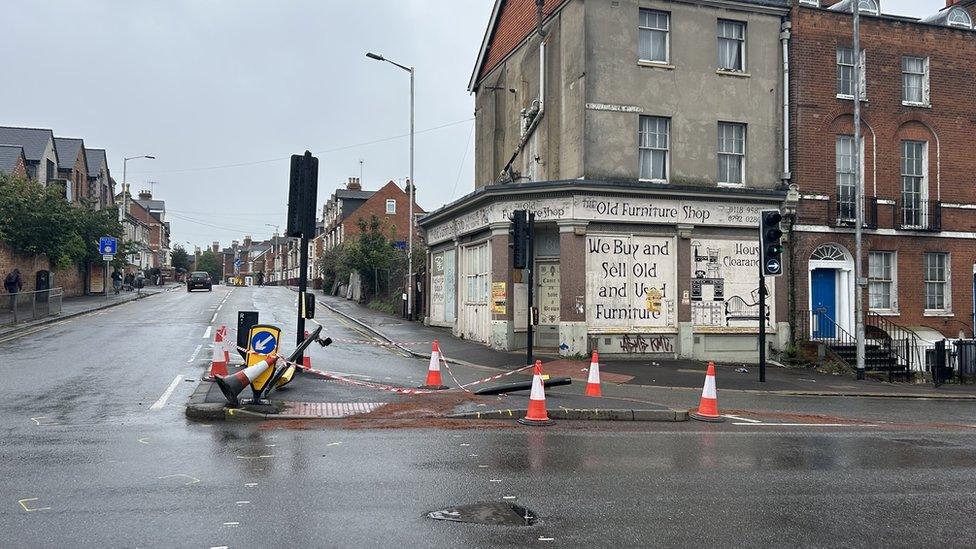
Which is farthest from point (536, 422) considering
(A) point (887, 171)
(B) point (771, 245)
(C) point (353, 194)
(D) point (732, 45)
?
(C) point (353, 194)

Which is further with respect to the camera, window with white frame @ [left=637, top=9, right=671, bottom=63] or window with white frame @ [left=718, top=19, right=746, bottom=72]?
window with white frame @ [left=718, top=19, right=746, bottom=72]

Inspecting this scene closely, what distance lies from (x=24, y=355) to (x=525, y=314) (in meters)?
11.9

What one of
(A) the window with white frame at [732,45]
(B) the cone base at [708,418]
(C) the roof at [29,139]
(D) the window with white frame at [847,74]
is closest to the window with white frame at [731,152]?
(A) the window with white frame at [732,45]

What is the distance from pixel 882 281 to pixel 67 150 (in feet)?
155

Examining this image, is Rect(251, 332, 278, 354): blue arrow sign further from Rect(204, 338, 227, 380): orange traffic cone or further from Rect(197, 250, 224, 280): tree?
Rect(197, 250, 224, 280): tree

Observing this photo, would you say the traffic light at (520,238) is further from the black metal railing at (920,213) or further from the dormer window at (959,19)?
the dormer window at (959,19)

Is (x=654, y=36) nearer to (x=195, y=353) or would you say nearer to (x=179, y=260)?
(x=195, y=353)

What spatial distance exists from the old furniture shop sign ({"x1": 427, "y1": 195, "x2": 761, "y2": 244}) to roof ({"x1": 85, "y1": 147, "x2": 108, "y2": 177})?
4338 centimetres

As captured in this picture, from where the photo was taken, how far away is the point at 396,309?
32.2 m

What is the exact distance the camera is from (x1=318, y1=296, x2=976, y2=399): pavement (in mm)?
16125

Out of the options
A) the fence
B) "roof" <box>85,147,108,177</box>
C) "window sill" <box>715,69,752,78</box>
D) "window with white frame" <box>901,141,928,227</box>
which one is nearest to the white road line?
the fence

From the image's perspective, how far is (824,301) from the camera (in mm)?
21766

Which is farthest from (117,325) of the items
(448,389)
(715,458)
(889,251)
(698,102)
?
(889,251)

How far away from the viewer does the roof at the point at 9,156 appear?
37312mm
